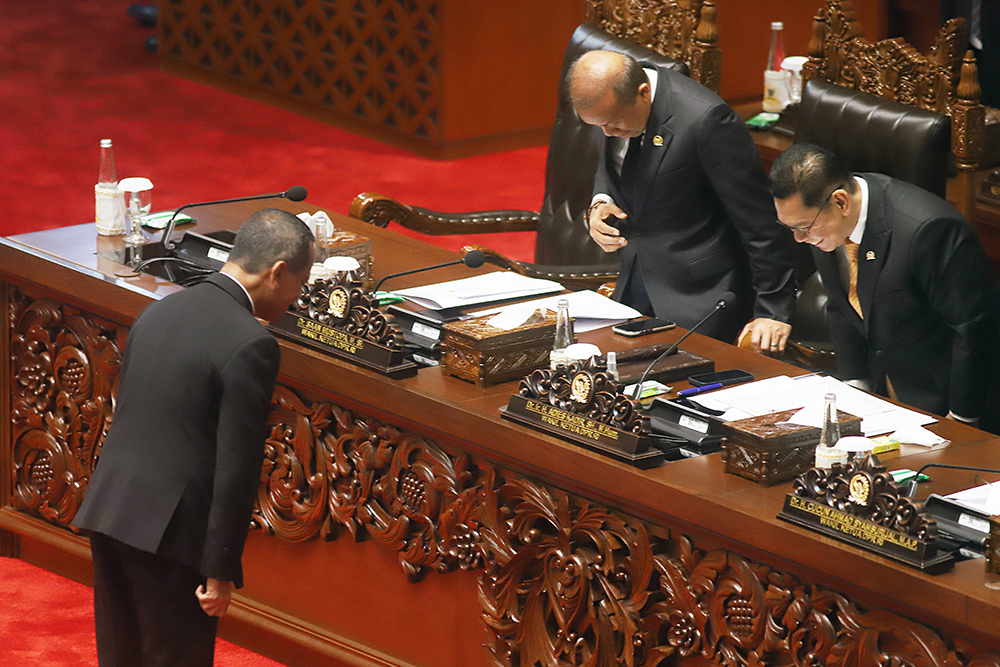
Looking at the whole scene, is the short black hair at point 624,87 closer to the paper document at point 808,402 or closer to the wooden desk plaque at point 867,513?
the paper document at point 808,402

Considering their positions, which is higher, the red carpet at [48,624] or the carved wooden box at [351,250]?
the carved wooden box at [351,250]

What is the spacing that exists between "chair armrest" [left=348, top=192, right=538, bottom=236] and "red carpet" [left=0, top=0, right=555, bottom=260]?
5.39 feet

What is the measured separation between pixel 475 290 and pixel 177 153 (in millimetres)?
4689

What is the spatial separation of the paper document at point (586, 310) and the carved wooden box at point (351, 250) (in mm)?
457

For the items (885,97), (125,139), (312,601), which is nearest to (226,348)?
(312,601)

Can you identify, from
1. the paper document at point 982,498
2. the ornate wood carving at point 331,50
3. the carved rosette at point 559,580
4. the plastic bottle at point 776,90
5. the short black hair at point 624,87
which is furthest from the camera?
the ornate wood carving at point 331,50

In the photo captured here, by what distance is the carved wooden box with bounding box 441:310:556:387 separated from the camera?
3359mm

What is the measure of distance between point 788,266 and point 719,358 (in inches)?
21.9

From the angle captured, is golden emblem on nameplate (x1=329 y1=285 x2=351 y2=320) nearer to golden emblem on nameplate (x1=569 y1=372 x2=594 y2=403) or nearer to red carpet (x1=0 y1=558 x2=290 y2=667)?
golden emblem on nameplate (x1=569 y1=372 x2=594 y2=403)

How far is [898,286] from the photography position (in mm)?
3553

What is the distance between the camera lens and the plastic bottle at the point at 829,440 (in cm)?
279

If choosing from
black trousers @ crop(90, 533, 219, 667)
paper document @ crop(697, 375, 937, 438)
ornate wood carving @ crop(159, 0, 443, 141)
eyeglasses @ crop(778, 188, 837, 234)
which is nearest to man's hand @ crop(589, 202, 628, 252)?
eyeglasses @ crop(778, 188, 837, 234)

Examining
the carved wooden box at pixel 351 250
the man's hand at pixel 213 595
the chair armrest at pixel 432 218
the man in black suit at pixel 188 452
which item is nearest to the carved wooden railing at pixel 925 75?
the chair armrest at pixel 432 218

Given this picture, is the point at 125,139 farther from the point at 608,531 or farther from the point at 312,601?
the point at 608,531
